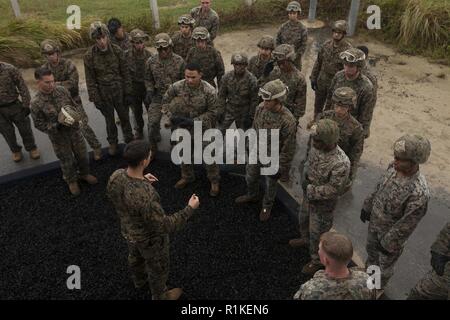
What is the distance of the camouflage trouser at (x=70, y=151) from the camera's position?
18.5ft

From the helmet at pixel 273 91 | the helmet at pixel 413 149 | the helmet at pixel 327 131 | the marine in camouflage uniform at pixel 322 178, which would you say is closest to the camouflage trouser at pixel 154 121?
the helmet at pixel 273 91

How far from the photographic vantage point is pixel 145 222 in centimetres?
368

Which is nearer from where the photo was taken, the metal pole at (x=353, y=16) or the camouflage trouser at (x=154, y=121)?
the camouflage trouser at (x=154, y=121)

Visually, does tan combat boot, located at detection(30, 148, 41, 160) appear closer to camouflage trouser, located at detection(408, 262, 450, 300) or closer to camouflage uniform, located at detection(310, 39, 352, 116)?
camouflage uniform, located at detection(310, 39, 352, 116)

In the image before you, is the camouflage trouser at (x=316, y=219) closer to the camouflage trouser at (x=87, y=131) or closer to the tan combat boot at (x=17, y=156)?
the camouflage trouser at (x=87, y=131)

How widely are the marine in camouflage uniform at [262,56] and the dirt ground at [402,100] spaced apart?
1.53m

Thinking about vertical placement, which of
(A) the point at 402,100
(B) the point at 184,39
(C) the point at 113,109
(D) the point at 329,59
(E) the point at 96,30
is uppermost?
(E) the point at 96,30

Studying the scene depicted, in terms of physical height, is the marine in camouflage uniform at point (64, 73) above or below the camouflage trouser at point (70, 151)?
above

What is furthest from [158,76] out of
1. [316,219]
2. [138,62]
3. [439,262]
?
[439,262]

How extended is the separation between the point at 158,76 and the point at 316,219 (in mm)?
3372

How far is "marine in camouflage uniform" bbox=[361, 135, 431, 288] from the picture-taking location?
3.69 meters

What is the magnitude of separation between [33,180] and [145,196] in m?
3.53

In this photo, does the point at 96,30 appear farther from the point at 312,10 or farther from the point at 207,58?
the point at 312,10

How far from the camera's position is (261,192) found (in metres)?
5.93
